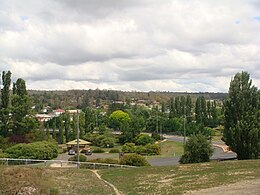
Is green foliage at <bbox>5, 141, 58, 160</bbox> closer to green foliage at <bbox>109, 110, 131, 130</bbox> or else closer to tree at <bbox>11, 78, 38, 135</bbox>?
tree at <bbox>11, 78, 38, 135</bbox>

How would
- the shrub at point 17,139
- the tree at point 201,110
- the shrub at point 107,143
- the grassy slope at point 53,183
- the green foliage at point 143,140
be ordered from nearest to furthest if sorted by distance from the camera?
the grassy slope at point 53,183 → the shrub at point 17,139 → the green foliage at point 143,140 → the shrub at point 107,143 → the tree at point 201,110

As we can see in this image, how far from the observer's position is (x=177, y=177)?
27.2 meters

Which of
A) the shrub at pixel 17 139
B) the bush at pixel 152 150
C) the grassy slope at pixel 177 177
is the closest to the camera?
the grassy slope at pixel 177 177

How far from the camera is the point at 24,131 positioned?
6303 centimetres

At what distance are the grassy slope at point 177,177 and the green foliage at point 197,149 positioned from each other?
27.7ft

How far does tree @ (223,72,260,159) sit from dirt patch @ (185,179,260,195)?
731 inches

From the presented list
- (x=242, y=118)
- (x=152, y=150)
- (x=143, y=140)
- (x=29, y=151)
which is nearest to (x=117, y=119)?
(x=143, y=140)

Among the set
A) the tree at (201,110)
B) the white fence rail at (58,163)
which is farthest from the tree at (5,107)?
the tree at (201,110)

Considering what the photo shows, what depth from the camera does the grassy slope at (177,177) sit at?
2317 cm

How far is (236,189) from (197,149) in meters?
19.8

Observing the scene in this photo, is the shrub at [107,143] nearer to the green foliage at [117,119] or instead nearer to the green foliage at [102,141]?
the green foliage at [102,141]

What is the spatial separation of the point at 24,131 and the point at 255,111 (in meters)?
35.3

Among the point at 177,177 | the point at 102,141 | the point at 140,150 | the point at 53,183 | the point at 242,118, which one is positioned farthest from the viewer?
the point at 102,141

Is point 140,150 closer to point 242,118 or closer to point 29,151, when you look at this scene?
point 29,151
